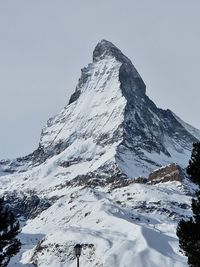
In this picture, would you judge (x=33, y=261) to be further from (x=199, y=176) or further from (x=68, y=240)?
(x=199, y=176)

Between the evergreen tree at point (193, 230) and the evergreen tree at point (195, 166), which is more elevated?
the evergreen tree at point (195, 166)

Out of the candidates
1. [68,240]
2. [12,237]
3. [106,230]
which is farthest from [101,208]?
[12,237]

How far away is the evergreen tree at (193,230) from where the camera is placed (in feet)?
114

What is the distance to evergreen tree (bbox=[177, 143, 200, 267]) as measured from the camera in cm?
3469

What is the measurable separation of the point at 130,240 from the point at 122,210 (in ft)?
198

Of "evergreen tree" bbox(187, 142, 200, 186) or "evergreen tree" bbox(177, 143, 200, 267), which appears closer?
"evergreen tree" bbox(177, 143, 200, 267)

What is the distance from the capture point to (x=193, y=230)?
34.7 metres

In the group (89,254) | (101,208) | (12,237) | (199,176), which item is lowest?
(12,237)

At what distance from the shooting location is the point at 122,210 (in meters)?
191

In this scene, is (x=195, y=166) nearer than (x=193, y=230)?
No

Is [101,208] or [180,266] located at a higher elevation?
[101,208]

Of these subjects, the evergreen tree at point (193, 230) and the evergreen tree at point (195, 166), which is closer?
the evergreen tree at point (193, 230)

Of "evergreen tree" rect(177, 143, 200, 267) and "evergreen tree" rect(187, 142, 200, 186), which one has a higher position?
"evergreen tree" rect(187, 142, 200, 186)

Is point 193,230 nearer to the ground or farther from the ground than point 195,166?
nearer to the ground
